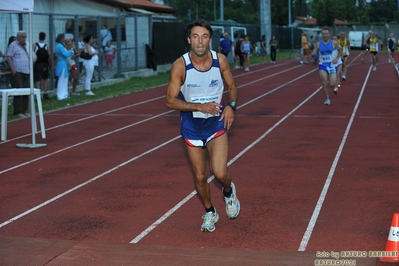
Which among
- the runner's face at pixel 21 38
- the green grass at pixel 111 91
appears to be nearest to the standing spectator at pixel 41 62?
the green grass at pixel 111 91

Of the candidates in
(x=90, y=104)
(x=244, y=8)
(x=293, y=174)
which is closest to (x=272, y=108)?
(x=90, y=104)

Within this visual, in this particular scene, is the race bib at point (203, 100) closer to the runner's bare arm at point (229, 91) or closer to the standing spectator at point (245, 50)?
the runner's bare arm at point (229, 91)

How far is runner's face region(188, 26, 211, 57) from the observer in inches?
278

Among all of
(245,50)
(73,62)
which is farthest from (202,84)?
(245,50)

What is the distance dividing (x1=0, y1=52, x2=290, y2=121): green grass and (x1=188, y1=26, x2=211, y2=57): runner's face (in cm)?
1085

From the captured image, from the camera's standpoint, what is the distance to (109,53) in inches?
1117

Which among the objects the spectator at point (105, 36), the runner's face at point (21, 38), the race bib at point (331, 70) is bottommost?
the race bib at point (331, 70)

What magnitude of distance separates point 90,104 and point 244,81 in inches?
365

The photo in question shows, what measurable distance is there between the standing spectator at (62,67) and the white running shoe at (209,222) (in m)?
14.2

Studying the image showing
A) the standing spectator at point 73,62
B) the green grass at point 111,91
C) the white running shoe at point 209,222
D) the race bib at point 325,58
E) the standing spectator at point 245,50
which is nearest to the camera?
the white running shoe at point 209,222

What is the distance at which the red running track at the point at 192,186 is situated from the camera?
725 centimetres

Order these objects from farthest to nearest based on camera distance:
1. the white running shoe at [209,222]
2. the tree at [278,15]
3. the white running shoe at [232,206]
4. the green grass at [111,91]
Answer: the tree at [278,15] < the green grass at [111,91] < the white running shoe at [232,206] < the white running shoe at [209,222]

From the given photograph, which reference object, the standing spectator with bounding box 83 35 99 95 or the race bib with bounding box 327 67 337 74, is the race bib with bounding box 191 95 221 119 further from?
the standing spectator with bounding box 83 35 99 95

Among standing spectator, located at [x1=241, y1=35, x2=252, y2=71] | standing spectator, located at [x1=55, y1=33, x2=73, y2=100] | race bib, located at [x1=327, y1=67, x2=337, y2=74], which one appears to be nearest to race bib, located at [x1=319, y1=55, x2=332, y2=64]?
race bib, located at [x1=327, y1=67, x2=337, y2=74]
